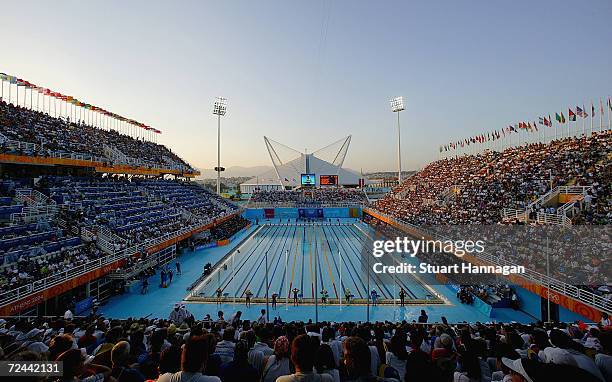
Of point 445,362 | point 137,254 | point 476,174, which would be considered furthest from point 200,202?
point 445,362

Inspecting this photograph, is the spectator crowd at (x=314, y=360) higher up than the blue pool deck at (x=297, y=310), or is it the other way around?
the spectator crowd at (x=314, y=360)

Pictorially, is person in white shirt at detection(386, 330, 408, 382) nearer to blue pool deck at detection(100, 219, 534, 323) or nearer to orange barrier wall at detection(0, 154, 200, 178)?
blue pool deck at detection(100, 219, 534, 323)

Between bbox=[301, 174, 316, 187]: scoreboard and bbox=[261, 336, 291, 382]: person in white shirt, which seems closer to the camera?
bbox=[261, 336, 291, 382]: person in white shirt

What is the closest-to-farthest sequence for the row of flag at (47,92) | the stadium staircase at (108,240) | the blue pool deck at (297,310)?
1. the blue pool deck at (297,310)
2. the stadium staircase at (108,240)
3. the row of flag at (47,92)

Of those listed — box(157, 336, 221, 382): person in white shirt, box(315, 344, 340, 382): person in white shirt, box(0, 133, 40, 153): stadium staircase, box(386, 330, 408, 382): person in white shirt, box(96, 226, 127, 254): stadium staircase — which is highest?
box(0, 133, 40, 153): stadium staircase

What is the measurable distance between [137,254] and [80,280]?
3852 mm

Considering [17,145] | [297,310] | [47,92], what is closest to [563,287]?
[297,310]

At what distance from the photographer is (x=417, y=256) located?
21672 mm

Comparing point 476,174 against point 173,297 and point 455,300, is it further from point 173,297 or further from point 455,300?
point 173,297

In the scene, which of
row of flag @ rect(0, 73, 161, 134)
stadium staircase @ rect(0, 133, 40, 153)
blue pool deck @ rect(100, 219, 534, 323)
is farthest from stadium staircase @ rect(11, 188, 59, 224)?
row of flag @ rect(0, 73, 161, 134)

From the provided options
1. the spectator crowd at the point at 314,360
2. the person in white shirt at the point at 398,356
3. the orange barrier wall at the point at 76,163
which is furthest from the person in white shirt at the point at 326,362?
the orange barrier wall at the point at 76,163

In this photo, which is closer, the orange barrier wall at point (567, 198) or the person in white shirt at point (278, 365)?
the person in white shirt at point (278, 365)

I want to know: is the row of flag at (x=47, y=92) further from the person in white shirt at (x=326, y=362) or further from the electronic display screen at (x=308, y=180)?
the person in white shirt at (x=326, y=362)

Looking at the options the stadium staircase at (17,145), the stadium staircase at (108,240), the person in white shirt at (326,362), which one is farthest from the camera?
the stadium staircase at (17,145)
